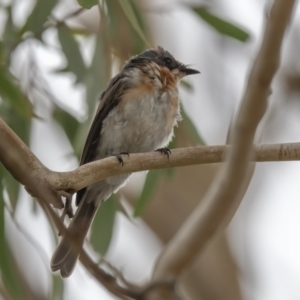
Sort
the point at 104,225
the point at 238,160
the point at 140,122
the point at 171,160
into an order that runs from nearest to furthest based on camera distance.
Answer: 1. the point at 238,160
2. the point at 171,160
3. the point at 140,122
4. the point at 104,225

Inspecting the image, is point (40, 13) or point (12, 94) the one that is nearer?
point (12, 94)

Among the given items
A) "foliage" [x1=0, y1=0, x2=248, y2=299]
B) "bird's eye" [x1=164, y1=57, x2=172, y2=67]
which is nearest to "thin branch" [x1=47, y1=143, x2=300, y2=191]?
"foliage" [x1=0, y1=0, x2=248, y2=299]

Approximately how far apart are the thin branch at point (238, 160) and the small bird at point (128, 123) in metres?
1.21

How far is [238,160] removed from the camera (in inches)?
84.5

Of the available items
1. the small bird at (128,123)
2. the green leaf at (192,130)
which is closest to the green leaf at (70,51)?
the small bird at (128,123)

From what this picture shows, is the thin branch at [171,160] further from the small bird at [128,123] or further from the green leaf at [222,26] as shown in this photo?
the green leaf at [222,26]

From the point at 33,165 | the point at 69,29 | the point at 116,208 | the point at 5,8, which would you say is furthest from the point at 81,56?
the point at 33,165

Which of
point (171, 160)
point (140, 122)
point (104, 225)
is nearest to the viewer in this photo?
point (171, 160)

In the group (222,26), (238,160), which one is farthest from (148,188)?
(238,160)

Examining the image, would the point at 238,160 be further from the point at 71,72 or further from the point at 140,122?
the point at 71,72

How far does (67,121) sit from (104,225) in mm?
750

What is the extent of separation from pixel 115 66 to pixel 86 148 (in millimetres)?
1099

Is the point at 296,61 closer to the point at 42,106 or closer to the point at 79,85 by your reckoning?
the point at 79,85

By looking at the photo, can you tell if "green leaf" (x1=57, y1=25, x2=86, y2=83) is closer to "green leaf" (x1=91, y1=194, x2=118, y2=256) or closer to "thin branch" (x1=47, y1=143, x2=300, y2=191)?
"green leaf" (x1=91, y1=194, x2=118, y2=256)
